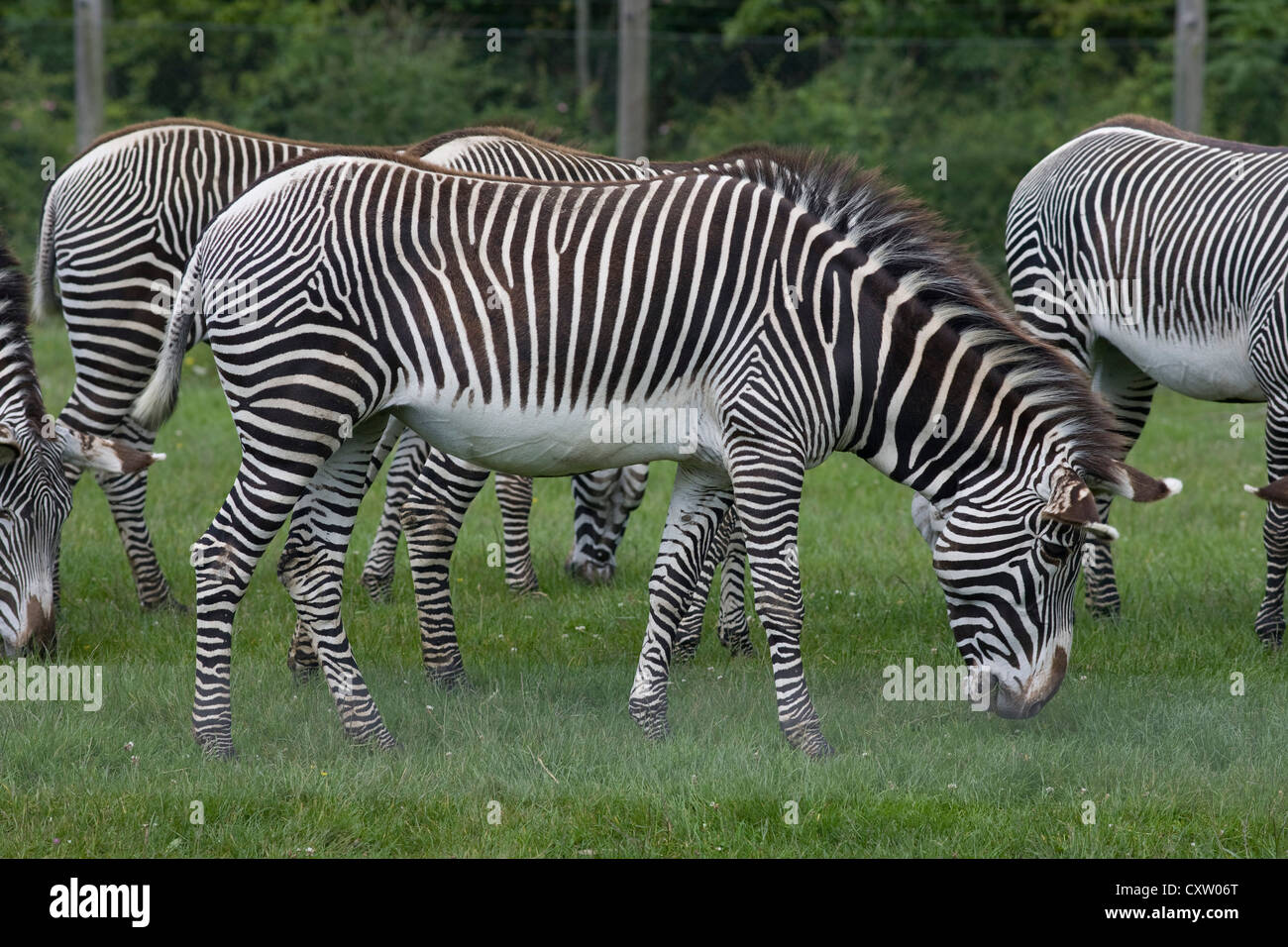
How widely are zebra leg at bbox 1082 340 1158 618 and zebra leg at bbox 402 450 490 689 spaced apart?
382 centimetres

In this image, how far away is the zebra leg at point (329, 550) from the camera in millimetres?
6000

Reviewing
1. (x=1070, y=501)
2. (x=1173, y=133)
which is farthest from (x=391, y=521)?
(x=1173, y=133)

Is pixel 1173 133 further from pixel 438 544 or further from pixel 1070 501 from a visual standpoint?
pixel 438 544

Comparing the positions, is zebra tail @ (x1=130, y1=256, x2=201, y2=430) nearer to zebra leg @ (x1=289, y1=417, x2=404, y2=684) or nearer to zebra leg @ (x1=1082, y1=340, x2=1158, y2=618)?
zebra leg @ (x1=289, y1=417, x2=404, y2=684)

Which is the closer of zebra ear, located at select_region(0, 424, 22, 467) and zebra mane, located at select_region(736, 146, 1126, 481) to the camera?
zebra mane, located at select_region(736, 146, 1126, 481)

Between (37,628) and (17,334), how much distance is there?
4.67 feet

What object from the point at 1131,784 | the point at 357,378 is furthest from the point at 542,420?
the point at 1131,784

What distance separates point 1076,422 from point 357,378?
114 inches

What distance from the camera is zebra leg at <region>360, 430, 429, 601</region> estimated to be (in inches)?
336

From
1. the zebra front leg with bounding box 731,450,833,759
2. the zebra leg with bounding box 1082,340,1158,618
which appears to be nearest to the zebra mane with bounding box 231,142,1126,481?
the zebra front leg with bounding box 731,450,833,759

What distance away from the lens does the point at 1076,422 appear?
18.2ft

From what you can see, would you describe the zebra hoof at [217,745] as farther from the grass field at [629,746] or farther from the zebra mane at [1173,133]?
the zebra mane at [1173,133]

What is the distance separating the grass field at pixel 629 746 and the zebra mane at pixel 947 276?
4.42 feet
